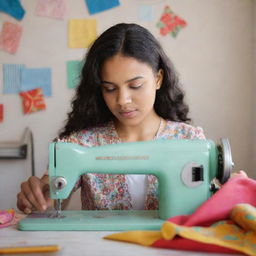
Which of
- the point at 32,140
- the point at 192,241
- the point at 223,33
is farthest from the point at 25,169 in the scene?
the point at 192,241

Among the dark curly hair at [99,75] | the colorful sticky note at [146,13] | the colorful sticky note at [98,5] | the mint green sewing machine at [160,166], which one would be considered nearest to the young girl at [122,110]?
the dark curly hair at [99,75]

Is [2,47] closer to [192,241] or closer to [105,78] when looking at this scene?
[105,78]

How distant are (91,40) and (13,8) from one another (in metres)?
0.56

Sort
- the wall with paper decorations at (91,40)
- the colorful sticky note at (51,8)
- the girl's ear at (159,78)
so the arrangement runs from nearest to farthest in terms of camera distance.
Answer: the girl's ear at (159,78) < the wall with paper decorations at (91,40) < the colorful sticky note at (51,8)

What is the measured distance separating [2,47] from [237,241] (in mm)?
2243

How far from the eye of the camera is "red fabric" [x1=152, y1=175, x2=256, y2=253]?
2.56 ft

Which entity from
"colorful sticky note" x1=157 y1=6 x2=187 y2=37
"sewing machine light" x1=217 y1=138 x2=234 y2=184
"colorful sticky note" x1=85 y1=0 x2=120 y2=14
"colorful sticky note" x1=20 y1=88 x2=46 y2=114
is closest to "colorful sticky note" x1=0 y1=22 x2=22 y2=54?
"colorful sticky note" x1=20 y1=88 x2=46 y2=114

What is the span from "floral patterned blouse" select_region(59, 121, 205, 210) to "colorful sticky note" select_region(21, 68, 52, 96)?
1.27 metres

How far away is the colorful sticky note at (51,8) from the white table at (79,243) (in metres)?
1.89

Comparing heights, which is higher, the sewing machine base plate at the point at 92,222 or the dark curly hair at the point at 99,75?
the dark curly hair at the point at 99,75

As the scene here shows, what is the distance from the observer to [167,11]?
2527 millimetres

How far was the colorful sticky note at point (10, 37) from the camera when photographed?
2598 millimetres

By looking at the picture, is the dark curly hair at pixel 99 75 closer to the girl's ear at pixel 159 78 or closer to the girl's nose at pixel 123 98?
Answer: the girl's ear at pixel 159 78

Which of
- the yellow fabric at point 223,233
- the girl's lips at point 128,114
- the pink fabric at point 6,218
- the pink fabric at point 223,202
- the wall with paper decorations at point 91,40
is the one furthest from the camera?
the wall with paper decorations at point 91,40
